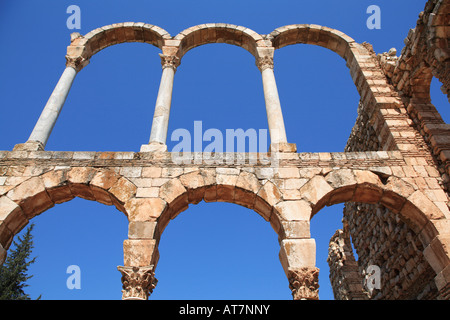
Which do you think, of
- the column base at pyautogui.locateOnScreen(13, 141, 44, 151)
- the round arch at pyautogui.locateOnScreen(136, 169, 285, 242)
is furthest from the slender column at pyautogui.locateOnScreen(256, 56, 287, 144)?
the column base at pyautogui.locateOnScreen(13, 141, 44, 151)

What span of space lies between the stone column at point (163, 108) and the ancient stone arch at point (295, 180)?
4 centimetres

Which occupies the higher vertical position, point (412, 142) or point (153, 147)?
point (412, 142)

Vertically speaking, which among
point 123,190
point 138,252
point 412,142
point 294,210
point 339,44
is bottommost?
point 138,252

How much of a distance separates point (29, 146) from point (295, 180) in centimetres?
617

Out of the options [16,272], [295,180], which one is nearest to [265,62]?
[295,180]

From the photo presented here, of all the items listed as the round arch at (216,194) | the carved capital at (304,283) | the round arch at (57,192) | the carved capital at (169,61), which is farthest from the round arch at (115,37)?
the carved capital at (304,283)

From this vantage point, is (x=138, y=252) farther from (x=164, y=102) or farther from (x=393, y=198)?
(x=393, y=198)

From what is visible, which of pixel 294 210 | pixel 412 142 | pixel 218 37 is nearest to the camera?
pixel 294 210

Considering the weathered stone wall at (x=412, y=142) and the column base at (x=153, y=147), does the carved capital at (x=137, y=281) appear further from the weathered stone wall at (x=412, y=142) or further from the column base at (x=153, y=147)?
the weathered stone wall at (x=412, y=142)

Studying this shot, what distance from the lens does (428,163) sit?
741 cm

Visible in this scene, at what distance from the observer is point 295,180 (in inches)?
273

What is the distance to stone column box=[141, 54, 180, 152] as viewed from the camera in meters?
7.78
